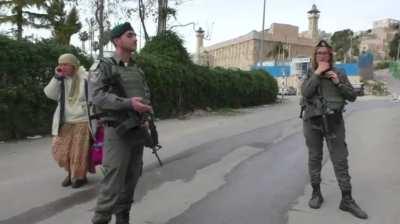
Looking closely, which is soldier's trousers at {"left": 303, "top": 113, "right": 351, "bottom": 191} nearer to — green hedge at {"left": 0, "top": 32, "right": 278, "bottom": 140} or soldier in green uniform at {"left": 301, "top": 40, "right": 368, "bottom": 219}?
soldier in green uniform at {"left": 301, "top": 40, "right": 368, "bottom": 219}

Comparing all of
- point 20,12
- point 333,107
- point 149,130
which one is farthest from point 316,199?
point 20,12

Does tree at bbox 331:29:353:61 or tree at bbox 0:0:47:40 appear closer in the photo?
tree at bbox 0:0:47:40

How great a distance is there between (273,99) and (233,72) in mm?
7113

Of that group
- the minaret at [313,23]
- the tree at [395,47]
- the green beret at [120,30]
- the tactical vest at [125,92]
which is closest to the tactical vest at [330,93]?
the tactical vest at [125,92]

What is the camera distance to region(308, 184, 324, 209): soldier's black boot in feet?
19.0

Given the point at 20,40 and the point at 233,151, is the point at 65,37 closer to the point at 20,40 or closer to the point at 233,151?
the point at 20,40

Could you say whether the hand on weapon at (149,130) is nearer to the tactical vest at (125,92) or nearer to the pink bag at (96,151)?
the tactical vest at (125,92)

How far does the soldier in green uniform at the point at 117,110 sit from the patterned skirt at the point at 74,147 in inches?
82.6

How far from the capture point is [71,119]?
253 inches

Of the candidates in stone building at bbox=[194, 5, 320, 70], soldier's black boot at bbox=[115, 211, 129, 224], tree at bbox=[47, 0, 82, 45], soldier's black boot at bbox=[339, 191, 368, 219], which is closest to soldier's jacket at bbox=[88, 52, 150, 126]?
soldier's black boot at bbox=[115, 211, 129, 224]

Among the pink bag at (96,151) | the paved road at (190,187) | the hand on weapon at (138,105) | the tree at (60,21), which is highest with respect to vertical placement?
the tree at (60,21)

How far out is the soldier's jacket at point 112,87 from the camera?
4.16 m

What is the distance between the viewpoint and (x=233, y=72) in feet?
86.2

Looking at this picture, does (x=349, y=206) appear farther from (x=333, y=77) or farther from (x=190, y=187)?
(x=190, y=187)
